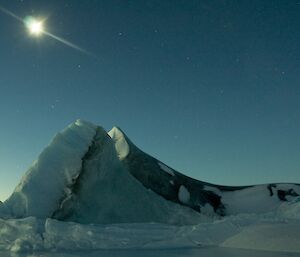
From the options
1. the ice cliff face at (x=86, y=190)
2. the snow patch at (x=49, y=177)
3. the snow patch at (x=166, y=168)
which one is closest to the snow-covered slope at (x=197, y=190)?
the snow patch at (x=166, y=168)

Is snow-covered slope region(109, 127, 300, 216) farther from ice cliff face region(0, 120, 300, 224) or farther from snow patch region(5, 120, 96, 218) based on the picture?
snow patch region(5, 120, 96, 218)

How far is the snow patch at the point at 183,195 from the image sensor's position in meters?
15.5

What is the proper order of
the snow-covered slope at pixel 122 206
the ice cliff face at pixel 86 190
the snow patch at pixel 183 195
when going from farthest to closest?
the snow patch at pixel 183 195 → the ice cliff face at pixel 86 190 → the snow-covered slope at pixel 122 206

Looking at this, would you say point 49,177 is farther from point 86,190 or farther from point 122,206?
point 122,206

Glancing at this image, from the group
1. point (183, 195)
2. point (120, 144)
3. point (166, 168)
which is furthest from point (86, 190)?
point (166, 168)

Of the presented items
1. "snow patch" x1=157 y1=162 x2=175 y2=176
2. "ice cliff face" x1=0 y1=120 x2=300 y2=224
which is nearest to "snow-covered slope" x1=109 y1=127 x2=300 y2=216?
"snow patch" x1=157 y1=162 x2=175 y2=176

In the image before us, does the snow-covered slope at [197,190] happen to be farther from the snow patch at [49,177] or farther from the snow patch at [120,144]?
the snow patch at [49,177]

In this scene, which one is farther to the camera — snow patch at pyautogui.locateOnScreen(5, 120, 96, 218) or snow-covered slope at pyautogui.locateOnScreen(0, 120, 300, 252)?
snow patch at pyautogui.locateOnScreen(5, 120, 96, 218)

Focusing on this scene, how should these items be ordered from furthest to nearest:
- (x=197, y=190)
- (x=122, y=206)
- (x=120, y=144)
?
(x=197, y=190), (x=120, y=144), (x=122, y=206)

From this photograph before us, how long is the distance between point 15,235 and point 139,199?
470 centimetres

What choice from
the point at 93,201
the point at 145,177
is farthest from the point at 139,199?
the point at 145,177

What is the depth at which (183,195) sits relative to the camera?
15742 millimetres

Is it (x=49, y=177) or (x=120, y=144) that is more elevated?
(x=120, y=144)

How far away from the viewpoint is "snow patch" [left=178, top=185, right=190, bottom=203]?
15.5 meters
